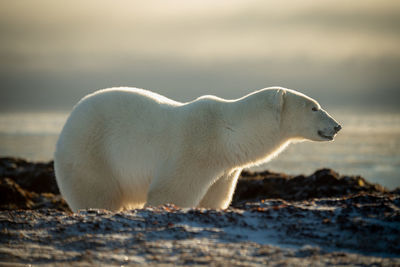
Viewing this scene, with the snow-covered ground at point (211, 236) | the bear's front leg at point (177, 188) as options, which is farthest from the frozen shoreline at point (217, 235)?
the bear's front leg at point (177, 188)

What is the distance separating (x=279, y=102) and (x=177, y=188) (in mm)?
1809

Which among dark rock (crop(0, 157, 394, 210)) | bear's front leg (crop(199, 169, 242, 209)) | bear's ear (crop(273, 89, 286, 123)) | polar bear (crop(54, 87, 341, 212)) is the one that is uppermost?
bear's ear (crop(273, 89, 286, 123))

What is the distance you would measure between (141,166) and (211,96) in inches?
56.0

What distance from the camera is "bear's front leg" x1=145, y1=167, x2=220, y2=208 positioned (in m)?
6.80

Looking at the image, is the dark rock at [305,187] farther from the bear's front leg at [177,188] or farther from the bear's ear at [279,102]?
the bear's front leg at [177,188]

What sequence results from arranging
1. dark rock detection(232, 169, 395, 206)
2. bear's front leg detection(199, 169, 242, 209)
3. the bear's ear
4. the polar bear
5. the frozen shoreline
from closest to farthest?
the frozen shoreline, the polar bear, the bear's ear, bear's front leg detection(199, 169, 242, 209), dark rock detection(232, 169, 395, 206)

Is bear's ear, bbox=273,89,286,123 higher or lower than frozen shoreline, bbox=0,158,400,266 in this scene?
higher

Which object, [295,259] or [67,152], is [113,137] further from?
[295,259]

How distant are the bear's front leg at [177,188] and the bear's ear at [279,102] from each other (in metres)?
1.31

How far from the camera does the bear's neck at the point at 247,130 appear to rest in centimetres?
718

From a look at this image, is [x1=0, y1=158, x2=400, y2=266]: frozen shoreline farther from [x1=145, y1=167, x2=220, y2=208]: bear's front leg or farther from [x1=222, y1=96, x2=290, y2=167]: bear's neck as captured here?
[x1=222, y1=96, x2=290, y2=167]: bear's neck

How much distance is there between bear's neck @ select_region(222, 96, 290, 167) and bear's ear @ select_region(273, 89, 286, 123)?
5 cm

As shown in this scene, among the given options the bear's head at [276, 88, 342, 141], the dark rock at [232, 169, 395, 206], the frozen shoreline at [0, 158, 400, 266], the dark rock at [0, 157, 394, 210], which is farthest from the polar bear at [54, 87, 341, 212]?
the dark rock at [0, 157, 394, 210]

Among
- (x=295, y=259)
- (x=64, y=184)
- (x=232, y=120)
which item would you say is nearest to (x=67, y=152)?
(x=64, y=184)
